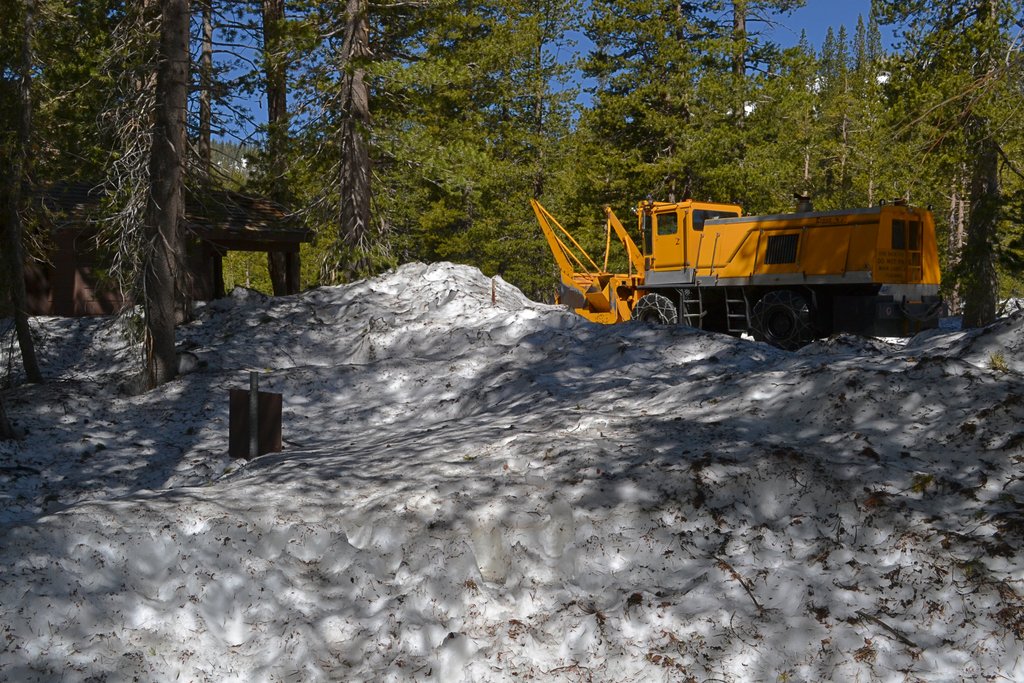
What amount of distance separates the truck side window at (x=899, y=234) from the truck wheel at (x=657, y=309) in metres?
4.80

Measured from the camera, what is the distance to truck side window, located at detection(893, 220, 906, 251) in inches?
623

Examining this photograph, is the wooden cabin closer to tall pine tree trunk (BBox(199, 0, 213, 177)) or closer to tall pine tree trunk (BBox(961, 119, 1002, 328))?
tall pine tree trunk (BBox(199, 0, 213, 177))

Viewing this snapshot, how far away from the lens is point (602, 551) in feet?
16.3

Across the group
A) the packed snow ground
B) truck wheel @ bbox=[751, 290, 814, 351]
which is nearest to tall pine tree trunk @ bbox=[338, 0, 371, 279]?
truck wheel @ bbox=[751, 290, 814, 351]

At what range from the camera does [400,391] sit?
11.7m

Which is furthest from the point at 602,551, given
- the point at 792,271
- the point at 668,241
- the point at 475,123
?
the point at 475,123

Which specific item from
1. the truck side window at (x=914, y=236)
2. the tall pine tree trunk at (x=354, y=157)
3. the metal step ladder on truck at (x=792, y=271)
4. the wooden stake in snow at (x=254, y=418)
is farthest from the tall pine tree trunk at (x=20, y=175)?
the truck side window at (x=914, y=236)

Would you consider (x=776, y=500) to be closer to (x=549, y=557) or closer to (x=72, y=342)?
(x=549, y=557)

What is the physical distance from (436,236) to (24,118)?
21314 mm

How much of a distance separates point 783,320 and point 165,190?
11.3 meters

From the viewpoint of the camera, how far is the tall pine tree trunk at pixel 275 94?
715 inches

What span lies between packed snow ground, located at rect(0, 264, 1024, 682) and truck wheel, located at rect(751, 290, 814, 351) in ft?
26.9

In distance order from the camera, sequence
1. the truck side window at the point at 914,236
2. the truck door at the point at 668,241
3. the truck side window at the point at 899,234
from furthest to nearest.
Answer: the truck door at the point at 668,241 < the truck side window at the point at 914,236 < the truck side window at the point at 899,234

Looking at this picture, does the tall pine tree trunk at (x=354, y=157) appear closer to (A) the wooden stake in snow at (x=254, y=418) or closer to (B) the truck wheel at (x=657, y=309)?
(B) the truck wheel at (x=657, y=309)
